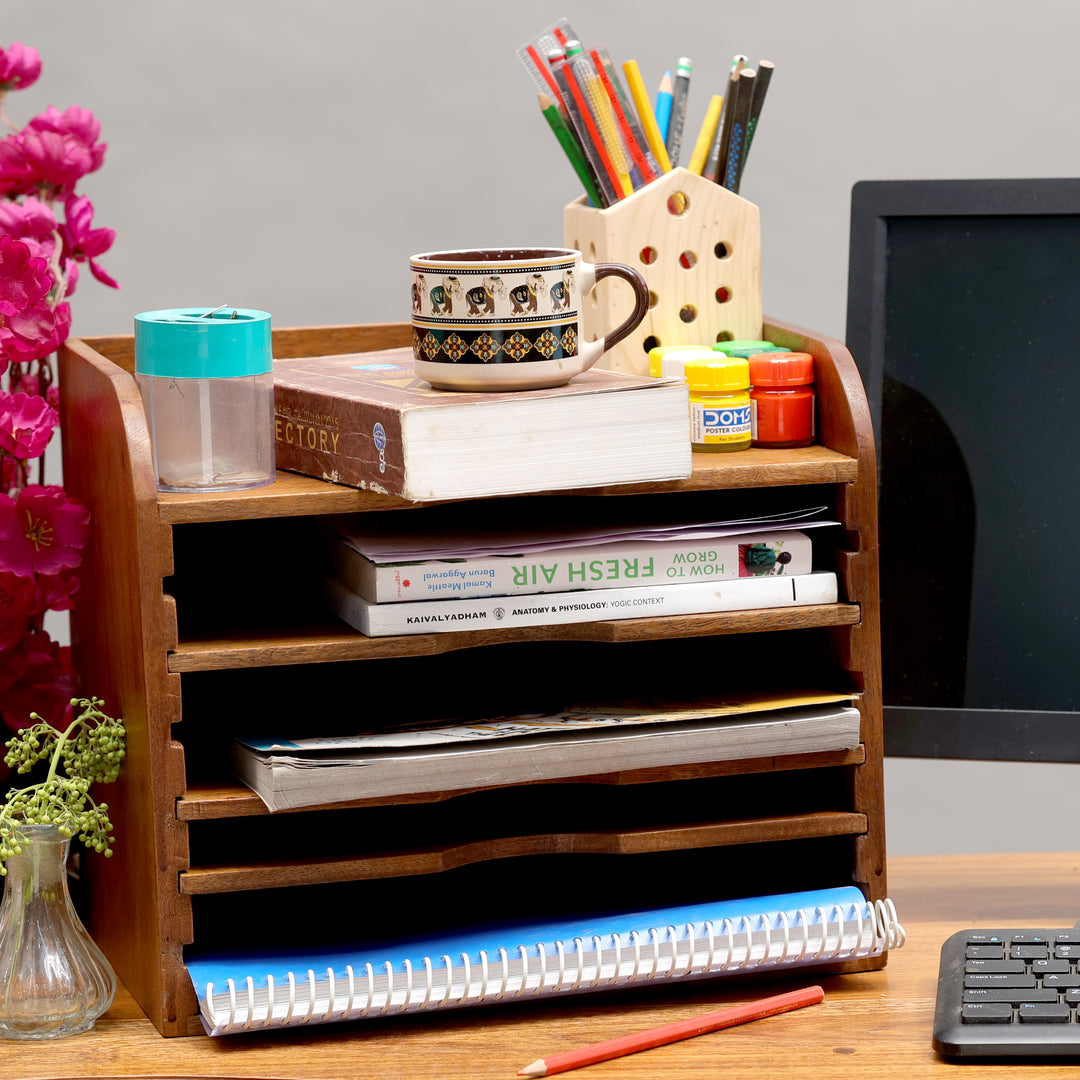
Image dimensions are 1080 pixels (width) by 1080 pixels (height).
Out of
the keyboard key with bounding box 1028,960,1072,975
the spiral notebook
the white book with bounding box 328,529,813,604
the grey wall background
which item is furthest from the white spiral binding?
the grey wall background

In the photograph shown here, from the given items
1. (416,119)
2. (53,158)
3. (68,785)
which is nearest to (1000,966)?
(68,785)

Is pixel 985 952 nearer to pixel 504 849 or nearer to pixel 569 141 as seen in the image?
pixel 504 849

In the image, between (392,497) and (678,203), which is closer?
(392,497)

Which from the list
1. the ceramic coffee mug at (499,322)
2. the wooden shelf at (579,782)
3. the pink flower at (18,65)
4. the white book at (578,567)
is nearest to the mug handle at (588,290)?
the ceramic coffee mug at (499,322)

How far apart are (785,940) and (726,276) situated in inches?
17.7

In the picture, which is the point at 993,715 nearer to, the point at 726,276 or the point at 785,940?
the point at 785,940

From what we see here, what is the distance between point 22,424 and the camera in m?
1.04

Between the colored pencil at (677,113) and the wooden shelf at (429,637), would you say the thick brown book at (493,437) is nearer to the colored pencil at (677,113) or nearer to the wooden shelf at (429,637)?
the wooden shelf at (429,637)

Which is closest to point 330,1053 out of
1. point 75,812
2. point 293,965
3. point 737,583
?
point 293,965

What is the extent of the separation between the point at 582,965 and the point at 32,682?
1.33 feet

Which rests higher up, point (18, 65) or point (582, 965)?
point (18, 65)

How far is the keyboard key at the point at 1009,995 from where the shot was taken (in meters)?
0.92

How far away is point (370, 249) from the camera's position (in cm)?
173

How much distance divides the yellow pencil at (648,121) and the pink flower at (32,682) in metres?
0.52
